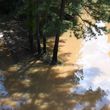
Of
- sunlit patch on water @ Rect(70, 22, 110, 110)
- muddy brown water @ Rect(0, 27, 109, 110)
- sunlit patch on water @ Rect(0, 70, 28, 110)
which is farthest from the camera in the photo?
sunlit patch on water @ Rect(70, 22, 110, 110)

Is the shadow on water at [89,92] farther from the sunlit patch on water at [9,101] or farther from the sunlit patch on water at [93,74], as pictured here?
the sunlit patch on water at [9,101]

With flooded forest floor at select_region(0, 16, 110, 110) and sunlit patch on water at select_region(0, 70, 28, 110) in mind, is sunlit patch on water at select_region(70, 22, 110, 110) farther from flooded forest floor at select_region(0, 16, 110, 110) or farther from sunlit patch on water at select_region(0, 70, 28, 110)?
sunlit patch on water at select_region(0, 70, 28, 110)

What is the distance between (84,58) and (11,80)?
5.83 metres

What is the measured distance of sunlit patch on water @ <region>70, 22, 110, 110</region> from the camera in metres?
15.8

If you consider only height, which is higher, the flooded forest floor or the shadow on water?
the flooded forest floor

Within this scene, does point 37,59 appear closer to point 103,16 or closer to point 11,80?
point 11,80

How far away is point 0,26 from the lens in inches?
972

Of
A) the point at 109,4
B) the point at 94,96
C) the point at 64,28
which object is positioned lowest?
the point at 94,96

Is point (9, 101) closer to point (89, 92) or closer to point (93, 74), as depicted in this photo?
point (89, 92)

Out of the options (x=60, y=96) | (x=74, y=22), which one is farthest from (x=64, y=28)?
(x=60, y=96)

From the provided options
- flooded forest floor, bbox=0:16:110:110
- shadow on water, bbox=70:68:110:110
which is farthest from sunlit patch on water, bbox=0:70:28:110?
shadow on water, bbox=70:68:110:110

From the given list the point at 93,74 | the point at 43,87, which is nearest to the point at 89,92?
the point at 93,74

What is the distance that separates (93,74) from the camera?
18812mm

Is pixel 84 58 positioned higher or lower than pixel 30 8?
lower
